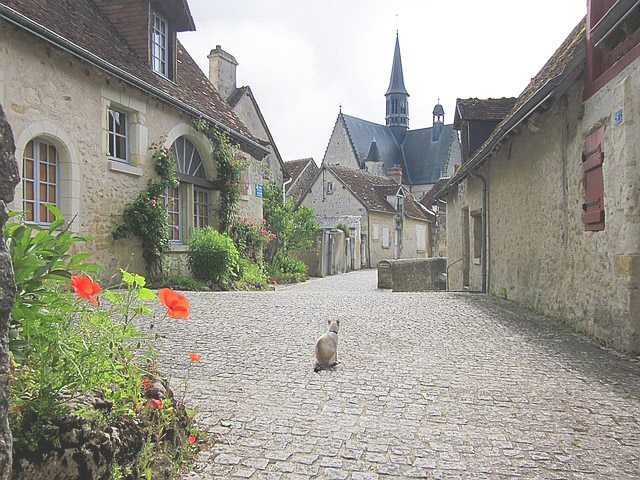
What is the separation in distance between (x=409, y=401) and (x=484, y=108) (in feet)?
31.9

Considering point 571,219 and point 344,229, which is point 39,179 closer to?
point 571,219

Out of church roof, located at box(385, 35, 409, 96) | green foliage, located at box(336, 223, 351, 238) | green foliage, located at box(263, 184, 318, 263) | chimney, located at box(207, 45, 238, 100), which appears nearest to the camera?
green foliage, located at box(263, 184, 318, 263)

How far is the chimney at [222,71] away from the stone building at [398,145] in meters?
34.0

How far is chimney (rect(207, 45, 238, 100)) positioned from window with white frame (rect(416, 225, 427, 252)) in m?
20.3

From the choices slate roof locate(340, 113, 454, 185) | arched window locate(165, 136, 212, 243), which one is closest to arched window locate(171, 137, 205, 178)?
arched window locate(165, 136, 212, 243)

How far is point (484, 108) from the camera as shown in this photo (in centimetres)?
1227

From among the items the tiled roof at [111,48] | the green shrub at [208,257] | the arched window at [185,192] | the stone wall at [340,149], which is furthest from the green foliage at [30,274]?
the stone wall at [340,149]

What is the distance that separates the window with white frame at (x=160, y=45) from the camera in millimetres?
11729

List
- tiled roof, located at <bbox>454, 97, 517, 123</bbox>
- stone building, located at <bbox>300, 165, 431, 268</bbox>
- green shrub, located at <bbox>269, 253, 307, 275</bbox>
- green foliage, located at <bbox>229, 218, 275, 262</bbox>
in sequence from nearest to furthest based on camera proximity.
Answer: tiled roof, located at <bbox>454, 97, 517, 123</bbox> < green foliage, located at <bbox>229, 218, 275, 262</bbox> < green shrub, located at <bbox>269, 253, 307, 275</bbox> < stone building, located at <bbox>300, 165, 431, 268</bbox>

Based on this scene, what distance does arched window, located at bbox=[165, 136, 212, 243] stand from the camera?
11.8 m

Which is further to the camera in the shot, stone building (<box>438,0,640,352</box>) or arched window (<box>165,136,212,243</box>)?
arched window (<box>165,136,212,243</box>)

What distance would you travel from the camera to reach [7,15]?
712cm

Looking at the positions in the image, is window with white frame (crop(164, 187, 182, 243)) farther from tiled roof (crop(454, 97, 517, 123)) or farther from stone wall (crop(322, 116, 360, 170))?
stone wall (crop(322, 116, 360, 170))

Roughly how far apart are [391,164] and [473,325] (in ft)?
181
